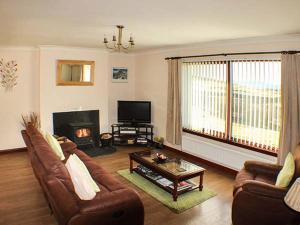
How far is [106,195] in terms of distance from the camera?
9.41ft

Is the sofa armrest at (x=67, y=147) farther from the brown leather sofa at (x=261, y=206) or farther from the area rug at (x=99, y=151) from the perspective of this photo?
the brown leather sofa at (x=261, y=206)

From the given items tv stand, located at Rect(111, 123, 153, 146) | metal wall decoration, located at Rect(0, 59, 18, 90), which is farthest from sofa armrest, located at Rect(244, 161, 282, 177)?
metal wall decoration, located at Rect(0, 59, 18, 90)

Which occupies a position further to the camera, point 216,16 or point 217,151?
point 217,151

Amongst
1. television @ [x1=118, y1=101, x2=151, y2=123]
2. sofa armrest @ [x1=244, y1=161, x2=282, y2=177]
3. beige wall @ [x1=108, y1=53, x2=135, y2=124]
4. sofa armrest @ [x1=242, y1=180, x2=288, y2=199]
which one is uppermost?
beige wall @ [x1=108, y1=53, x2=135, y2=124]

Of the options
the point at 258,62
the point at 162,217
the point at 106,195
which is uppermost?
the point at 258,62

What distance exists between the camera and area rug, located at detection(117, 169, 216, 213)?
4.11 m

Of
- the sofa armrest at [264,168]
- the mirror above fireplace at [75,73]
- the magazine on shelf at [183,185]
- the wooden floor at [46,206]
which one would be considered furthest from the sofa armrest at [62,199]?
the mirror above fireplace at [75,73]

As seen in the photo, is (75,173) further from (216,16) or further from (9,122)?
(9,122)

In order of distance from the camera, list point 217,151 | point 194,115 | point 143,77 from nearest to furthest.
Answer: point 217,151 < point 194,115 < point 143,77

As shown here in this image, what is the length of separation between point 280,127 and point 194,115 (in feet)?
7.12

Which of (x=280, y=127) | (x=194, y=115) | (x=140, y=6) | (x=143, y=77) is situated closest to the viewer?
(x=140, y=6)

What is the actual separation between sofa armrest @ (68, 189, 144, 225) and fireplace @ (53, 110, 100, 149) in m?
4.12

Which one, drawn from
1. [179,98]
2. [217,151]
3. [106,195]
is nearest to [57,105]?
[179,98]

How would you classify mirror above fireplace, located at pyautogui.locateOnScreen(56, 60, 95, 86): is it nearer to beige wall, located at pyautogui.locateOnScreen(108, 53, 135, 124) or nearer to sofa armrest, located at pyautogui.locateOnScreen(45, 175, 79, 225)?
beige wall, located at pyautogui.locateOnScreen(108, 53, 135, 124)
